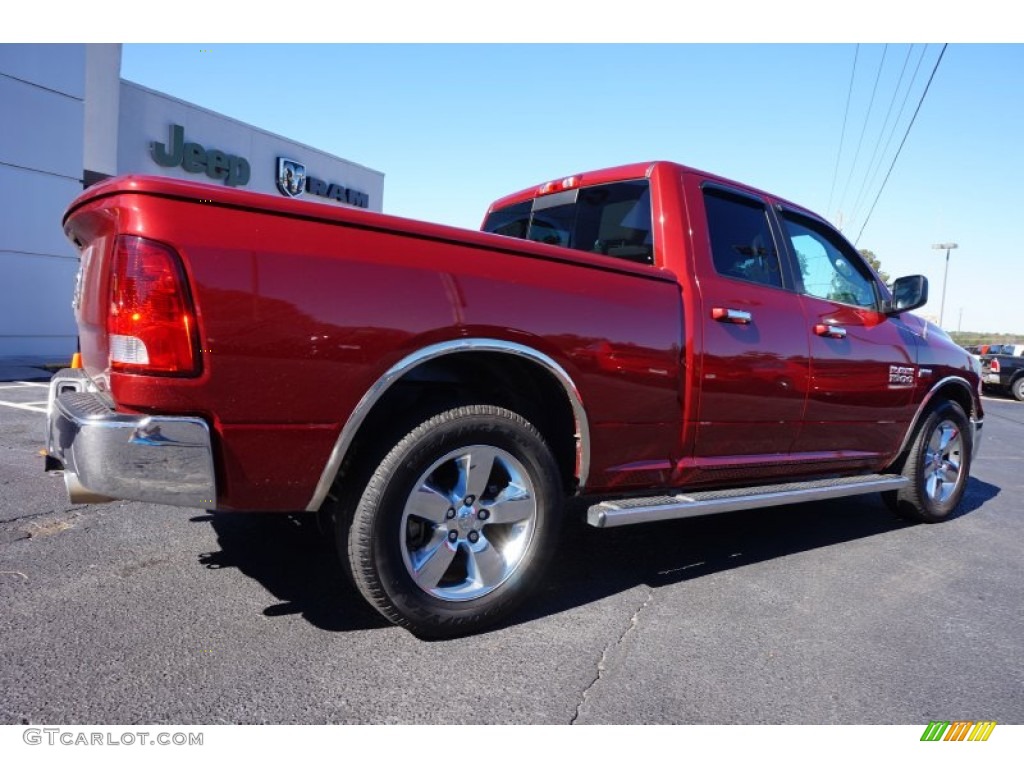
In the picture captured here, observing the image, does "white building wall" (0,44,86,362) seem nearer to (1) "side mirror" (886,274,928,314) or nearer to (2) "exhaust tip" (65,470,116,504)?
(2) "exhaust tip" (65,470,116,504)

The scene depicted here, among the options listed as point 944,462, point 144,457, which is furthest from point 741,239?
point 144,457

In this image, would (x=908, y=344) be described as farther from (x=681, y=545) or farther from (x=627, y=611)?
(x=627, y=611)

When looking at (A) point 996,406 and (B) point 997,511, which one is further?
(A) point 996,406

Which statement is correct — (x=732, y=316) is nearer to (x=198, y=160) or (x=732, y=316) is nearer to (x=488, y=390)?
(x=488, y=390)

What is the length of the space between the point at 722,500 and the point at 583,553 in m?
0.88

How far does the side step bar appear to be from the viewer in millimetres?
2883

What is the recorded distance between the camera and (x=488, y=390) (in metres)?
2.88

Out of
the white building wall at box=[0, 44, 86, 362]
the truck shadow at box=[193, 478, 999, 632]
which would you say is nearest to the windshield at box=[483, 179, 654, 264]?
the truck shadow at box=[193, 478, 999, 632]

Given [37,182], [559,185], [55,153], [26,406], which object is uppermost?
[55,153]

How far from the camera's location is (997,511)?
5418 millimetres

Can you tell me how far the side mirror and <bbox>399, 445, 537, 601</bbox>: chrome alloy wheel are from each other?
9.91 feet

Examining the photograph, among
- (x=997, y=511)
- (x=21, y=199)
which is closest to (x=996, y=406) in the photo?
(x=997, y=511)

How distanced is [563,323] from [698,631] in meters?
1.38

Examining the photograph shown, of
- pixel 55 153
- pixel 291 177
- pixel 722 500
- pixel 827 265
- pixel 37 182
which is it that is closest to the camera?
pixel 722 500
